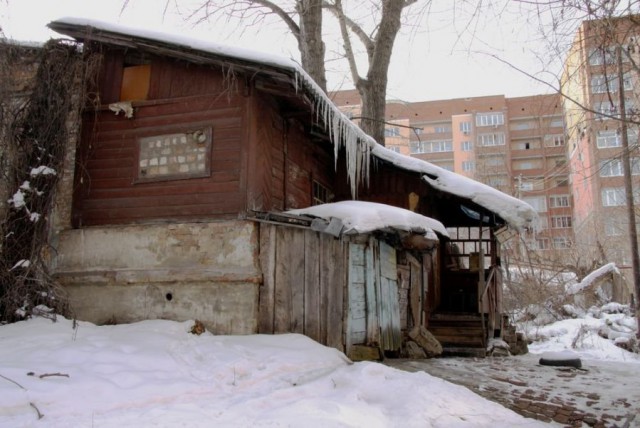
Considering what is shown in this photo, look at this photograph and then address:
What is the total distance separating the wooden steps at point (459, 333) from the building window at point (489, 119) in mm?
46418

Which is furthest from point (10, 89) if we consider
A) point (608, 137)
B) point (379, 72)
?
point (608, 137)

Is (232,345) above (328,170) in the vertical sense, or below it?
below

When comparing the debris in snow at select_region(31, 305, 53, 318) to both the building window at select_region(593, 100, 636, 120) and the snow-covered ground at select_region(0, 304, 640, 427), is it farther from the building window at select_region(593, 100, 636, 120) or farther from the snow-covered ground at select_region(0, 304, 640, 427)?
the building window at select_region(593, 100, 636, 120)

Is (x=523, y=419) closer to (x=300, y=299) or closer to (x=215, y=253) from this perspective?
(x=300, y=299)

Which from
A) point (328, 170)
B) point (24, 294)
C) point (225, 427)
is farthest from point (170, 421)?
point (328, 170)

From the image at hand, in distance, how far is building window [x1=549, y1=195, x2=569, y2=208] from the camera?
164 ft

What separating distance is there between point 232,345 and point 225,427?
2.21 metres

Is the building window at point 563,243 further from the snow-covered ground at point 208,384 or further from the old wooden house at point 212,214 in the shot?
the snow-covered ground at point 208,384

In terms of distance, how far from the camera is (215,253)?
793 cm

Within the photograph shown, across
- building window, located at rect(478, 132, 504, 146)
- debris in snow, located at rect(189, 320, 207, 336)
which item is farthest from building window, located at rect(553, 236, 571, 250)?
debris in snow, located at rect(189, 320, 207, 336)

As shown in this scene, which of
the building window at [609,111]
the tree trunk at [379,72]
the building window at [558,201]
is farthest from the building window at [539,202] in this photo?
the building window at [609,111]

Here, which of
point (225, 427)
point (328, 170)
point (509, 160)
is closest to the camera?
point (225, 427)

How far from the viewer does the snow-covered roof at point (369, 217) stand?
26.3ft

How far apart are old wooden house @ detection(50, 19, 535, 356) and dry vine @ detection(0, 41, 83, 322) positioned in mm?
496
